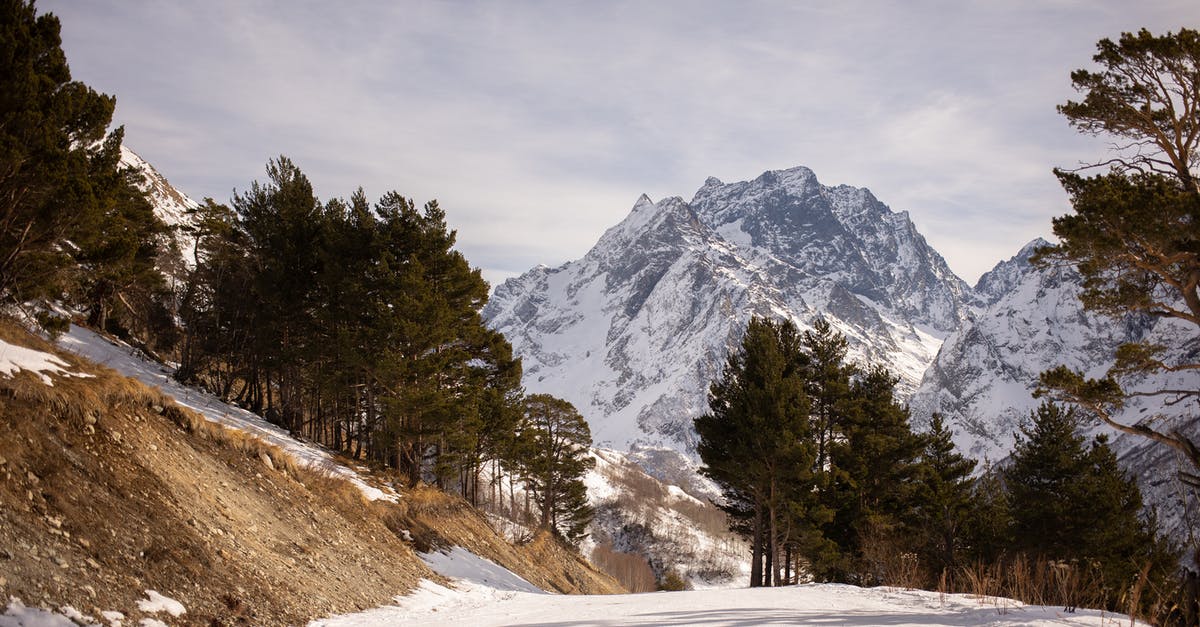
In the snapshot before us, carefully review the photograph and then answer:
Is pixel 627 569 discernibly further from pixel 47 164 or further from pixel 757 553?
pixel 47 164

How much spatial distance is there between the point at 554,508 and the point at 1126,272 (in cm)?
3833

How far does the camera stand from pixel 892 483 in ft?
82.9

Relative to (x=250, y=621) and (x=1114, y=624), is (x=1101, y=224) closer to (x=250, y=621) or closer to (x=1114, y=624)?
(x=1114, y=624)

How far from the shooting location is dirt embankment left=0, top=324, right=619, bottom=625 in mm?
7348

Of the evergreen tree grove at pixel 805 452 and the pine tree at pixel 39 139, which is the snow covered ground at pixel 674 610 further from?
the evergreen tree grove at pixel 805 452

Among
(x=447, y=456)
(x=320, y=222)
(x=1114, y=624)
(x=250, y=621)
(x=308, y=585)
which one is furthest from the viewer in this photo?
(x=320, y=222)

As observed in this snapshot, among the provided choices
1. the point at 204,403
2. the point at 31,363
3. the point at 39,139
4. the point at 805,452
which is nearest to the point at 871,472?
the point at 805,452

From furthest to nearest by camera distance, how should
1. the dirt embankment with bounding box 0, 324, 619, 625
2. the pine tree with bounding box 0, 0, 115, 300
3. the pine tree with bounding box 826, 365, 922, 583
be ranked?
the pine tree with bounding box 826, 365, 922, 583 < the pine tree with bounding box 0, 0, 115, 300 < the dirt embankment with bounding box 0, 324, 619, 625

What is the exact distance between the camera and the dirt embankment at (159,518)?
24.1 ft

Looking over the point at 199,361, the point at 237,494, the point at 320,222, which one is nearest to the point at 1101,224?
the point at 237,494

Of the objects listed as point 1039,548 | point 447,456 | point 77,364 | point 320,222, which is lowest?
point 1039,548

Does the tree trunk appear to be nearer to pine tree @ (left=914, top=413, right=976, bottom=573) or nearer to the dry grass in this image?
pine tree @ (left=914, top=413, right=976, bottom=573)

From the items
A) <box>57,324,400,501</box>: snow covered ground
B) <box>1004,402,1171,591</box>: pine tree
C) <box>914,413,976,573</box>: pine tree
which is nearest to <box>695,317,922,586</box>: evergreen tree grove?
<box>914,413,976,573</box>: pine tree

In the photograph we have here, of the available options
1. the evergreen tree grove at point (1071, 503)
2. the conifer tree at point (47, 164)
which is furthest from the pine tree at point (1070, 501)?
the conifer tree at point (47, 164)
